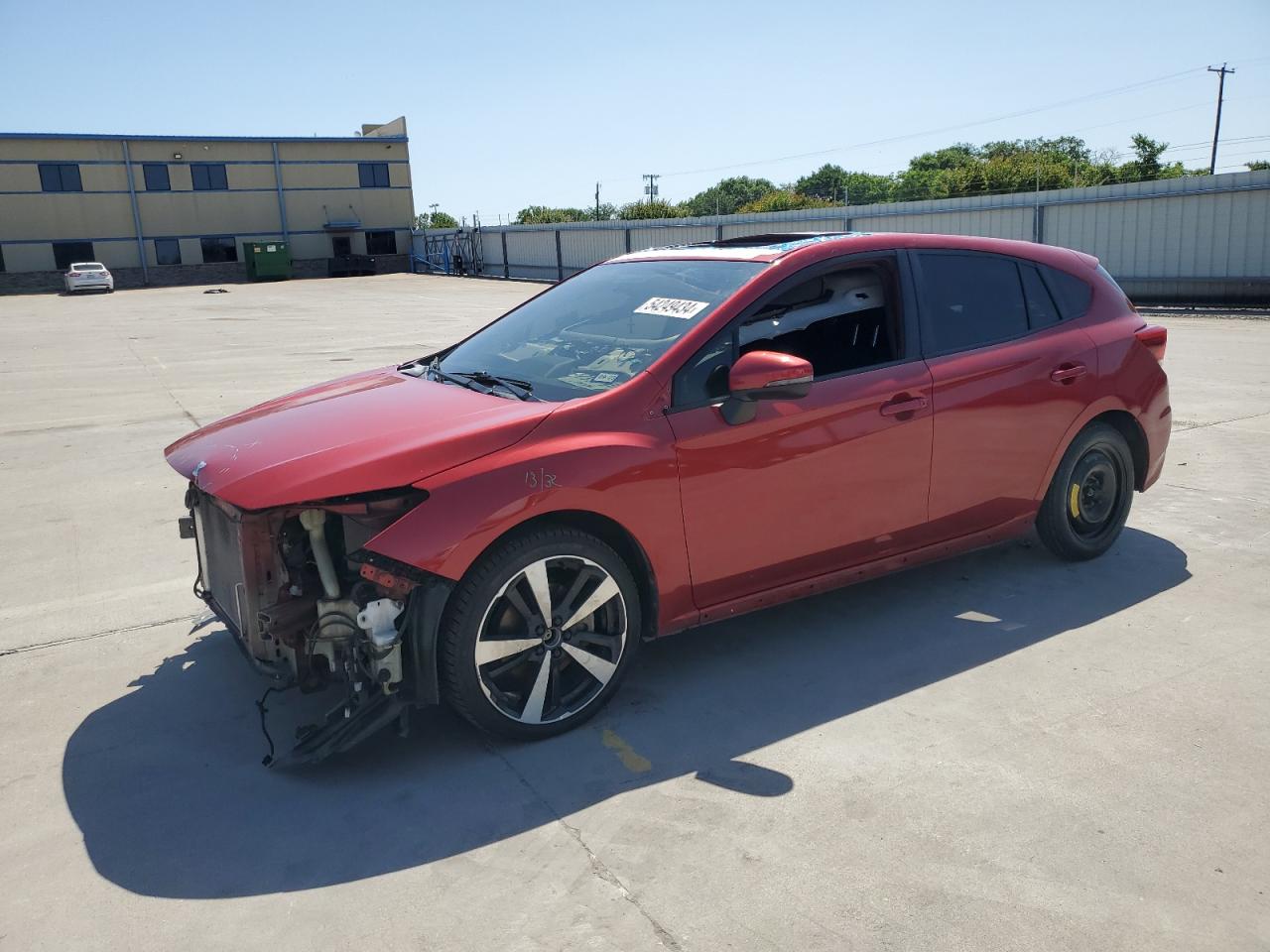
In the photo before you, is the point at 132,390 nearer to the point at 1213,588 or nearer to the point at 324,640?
the point at 324,640

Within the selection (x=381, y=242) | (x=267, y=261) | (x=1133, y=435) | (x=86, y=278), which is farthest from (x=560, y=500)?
(x=381, y=242)

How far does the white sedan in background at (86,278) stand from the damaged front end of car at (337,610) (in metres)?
47.4

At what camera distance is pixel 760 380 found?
3.67 metres

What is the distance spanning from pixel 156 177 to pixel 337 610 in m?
56.9

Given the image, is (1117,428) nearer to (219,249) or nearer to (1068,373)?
(1068,373)

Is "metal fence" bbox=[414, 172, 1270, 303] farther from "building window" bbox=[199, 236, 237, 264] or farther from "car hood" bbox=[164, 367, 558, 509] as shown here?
"building window" bbox=[199, 236, 237, 264]

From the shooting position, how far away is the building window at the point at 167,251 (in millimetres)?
53031

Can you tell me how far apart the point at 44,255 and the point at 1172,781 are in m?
57.9

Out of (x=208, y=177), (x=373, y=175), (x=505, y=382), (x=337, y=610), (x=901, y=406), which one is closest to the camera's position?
(x=337, y=610)

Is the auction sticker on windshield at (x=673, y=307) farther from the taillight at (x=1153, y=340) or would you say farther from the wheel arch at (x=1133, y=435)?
the taillight at (x=1153, y=340)

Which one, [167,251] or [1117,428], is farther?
[167,251]

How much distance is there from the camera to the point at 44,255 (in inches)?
1987

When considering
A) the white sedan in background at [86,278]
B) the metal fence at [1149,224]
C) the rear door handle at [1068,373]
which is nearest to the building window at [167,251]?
the white sedan in background at [86,278]

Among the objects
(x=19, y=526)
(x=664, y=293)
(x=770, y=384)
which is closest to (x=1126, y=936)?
(x=770, y=384)
